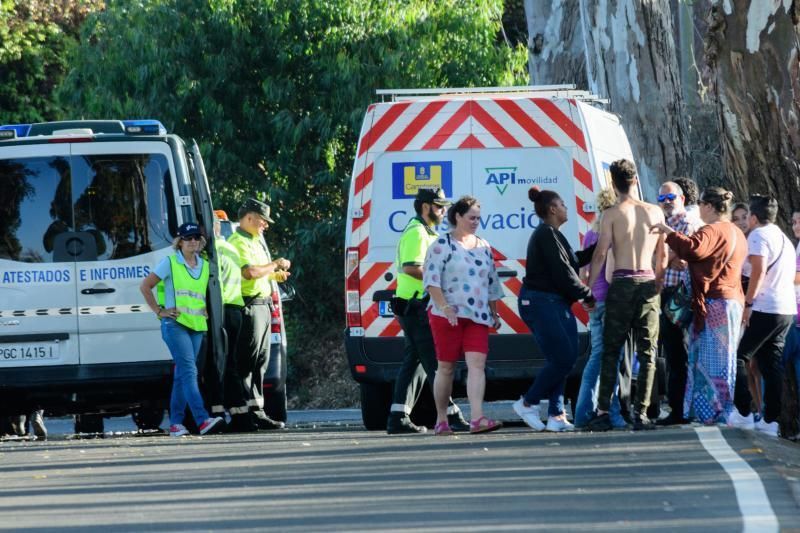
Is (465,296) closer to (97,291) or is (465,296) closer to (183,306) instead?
(183,306)

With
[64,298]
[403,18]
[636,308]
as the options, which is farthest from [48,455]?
[403,18]

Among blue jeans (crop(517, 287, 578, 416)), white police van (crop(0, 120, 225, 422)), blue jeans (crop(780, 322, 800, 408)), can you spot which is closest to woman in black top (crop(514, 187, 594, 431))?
blue jeans (crop(517, 287, 578, 416))

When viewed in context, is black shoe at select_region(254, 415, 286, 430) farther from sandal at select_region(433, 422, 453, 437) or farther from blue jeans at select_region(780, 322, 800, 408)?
blue jeans at select_region(780, 322, 800, 408)

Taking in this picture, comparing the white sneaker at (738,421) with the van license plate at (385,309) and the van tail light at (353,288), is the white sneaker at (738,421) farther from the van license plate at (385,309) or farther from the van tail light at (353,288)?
the van tail light at (353,288)

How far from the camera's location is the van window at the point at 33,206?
42.0 feet

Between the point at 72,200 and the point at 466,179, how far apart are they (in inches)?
112

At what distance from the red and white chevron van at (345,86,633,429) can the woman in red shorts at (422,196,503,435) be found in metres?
0.85

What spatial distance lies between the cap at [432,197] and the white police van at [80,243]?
1793 mm

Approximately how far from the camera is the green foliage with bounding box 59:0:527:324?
2294 cm

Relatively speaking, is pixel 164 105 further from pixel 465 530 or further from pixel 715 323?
pixel 465 530

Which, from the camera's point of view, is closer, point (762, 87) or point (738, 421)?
point (738, 421)

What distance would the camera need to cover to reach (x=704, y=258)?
12.1 m

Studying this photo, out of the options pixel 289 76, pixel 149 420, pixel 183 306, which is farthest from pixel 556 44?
pixel 183 306

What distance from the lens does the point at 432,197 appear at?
482 inches
